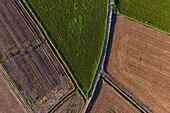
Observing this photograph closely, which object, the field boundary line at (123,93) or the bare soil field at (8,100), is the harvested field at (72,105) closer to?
the field boundary line at (123,93)

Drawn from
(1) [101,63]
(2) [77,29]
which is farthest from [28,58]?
(1) [101,63]

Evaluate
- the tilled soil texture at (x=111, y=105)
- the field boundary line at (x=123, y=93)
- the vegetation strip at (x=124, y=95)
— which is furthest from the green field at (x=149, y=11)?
the tilled soil texture at (x=111, y=105)

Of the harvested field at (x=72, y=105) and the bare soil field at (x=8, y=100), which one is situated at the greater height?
the bare soil field at (x=8, y=100)

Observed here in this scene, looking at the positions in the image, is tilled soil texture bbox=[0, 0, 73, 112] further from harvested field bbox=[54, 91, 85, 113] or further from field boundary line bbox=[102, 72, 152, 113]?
field boundary line bbox=[102, 72, 152, 113]

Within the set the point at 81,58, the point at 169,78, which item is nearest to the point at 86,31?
the point at 81,58

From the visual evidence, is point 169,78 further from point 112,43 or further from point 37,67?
point 37,67

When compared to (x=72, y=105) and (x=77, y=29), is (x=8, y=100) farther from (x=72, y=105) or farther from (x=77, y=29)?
(x=77, y=29)
